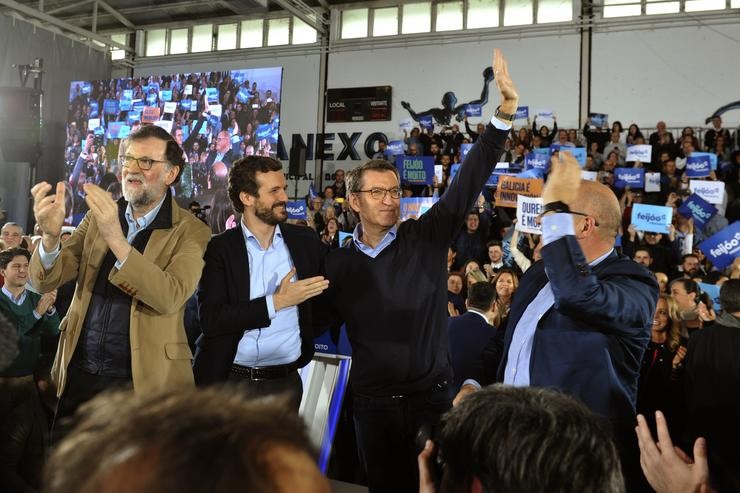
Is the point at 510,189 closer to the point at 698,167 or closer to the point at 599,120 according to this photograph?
the point at 698,167

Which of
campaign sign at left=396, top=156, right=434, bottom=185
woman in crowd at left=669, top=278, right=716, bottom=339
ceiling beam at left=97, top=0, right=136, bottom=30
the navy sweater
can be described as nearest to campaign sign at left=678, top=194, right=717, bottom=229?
campaign sign at left=396, top=156, right=434, bottom=185

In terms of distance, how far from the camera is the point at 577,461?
3.11 ft

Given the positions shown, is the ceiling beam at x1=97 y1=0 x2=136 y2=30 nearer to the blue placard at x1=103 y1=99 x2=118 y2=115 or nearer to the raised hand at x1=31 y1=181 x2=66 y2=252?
the blue placard at x1=103 y1=99 x2=118 y2=115

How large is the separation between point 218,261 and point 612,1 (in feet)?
44.1

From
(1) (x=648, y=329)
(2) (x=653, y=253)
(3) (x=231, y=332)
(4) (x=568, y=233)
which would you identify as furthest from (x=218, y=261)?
(2) (x=653, y=253)

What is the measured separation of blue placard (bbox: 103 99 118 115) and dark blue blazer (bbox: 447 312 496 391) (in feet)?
39.8

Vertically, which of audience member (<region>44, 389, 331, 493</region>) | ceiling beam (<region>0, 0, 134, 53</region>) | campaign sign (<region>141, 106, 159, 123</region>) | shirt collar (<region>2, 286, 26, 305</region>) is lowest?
shirt collar (<region>2, 286, 26, 305</region>)

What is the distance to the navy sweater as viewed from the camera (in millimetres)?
2473

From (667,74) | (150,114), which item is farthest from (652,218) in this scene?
(150,114)

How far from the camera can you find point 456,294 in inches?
240

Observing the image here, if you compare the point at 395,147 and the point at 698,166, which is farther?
the point at 395,147

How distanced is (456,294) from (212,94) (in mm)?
8475

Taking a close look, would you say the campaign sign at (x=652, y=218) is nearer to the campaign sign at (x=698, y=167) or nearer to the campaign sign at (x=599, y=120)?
the campaign sign at (x=698, y=167)

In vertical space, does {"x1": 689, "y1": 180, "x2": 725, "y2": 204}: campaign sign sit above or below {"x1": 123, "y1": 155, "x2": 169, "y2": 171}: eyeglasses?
above
